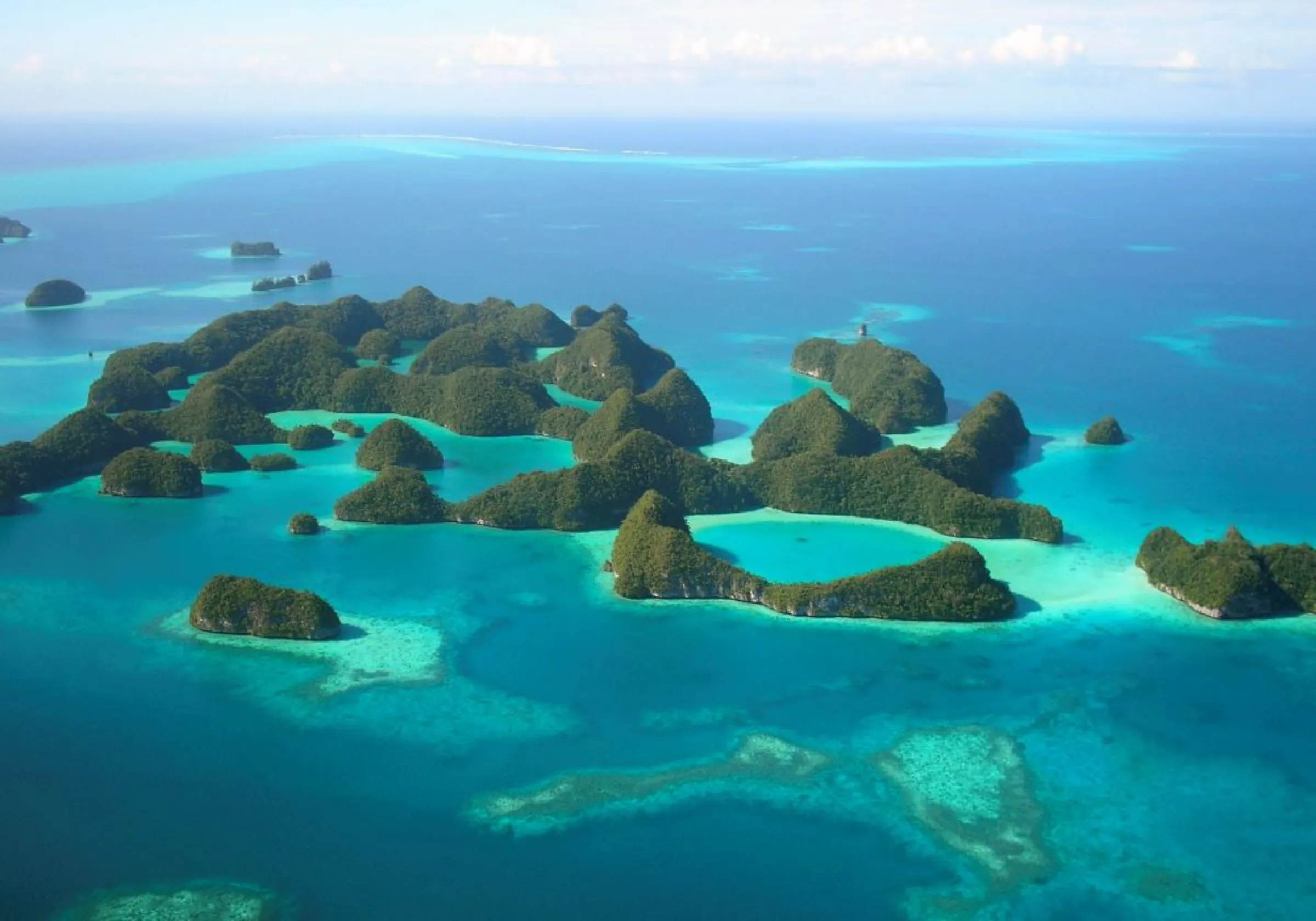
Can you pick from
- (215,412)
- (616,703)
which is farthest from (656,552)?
(215,412)

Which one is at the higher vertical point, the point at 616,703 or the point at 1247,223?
the point at 1247,223

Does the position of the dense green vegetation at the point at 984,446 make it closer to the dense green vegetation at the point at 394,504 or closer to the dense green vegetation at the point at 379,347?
the dense green vegetation at the point at 394,504

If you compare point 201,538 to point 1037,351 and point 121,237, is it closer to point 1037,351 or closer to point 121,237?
point 1037,351

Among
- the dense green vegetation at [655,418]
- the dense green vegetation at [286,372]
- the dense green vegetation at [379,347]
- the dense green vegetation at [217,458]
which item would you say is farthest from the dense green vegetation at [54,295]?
the dense green vegetation at [655,418]

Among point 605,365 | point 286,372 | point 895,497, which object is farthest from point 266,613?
point 605,365

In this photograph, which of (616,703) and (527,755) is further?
(616,703)

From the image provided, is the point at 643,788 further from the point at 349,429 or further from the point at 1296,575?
the point at 349,429
